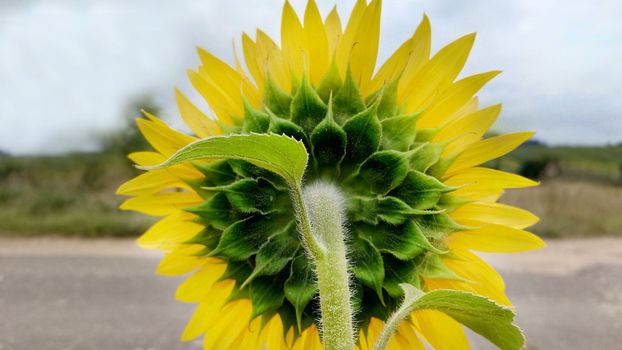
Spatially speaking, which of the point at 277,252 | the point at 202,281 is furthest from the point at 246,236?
the point at 202,281

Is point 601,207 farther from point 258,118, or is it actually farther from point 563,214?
point 258,118

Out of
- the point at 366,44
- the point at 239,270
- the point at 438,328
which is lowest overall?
the point at 438,328

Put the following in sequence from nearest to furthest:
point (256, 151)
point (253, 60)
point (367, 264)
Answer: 1. point (256, 151)
2. point (367, 264)
3. point (253, 60)

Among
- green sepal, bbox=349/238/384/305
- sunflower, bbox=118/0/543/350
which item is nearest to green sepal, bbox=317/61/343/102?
sunflower, bbox=118/0/543/350

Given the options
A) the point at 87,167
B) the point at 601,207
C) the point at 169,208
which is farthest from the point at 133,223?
the point at 169,208

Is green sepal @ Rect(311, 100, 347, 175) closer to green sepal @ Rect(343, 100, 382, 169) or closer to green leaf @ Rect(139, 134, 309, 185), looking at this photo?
green sepal @ Rect(343, 100, 382, 169)

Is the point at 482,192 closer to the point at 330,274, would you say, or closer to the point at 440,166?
the point at 440,166

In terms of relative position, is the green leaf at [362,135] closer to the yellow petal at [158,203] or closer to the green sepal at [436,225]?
the green sepal at [436,225]

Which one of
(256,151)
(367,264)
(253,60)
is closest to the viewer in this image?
(256,151)
